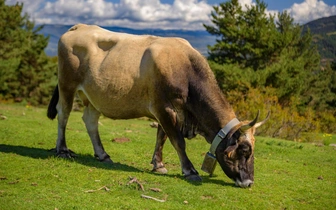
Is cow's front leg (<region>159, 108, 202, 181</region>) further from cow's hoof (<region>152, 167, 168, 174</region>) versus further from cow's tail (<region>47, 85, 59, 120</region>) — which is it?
cow's tail (<region>47, 85, 59, 120</region>)

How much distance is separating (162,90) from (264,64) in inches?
1353

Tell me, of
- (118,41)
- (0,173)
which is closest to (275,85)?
(118,41)

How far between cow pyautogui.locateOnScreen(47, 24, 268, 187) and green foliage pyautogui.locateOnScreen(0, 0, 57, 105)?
104ft

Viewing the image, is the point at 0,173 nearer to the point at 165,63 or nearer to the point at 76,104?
the point at 165,63

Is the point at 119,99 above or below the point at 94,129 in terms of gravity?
above

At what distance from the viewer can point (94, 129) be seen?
10.0 meters

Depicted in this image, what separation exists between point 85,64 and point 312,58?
45.3 m

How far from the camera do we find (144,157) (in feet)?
35.9

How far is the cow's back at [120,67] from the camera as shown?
27.0 feet

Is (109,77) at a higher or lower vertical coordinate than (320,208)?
higher

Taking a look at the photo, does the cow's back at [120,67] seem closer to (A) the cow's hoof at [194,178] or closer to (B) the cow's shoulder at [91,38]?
(B) the cow's shoulder at [91,38]

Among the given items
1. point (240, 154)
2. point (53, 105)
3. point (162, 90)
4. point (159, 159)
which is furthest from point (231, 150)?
point (53, 105)

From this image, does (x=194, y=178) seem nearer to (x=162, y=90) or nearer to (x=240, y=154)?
(x=240, y=154)

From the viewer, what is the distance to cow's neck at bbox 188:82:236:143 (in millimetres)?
7926
